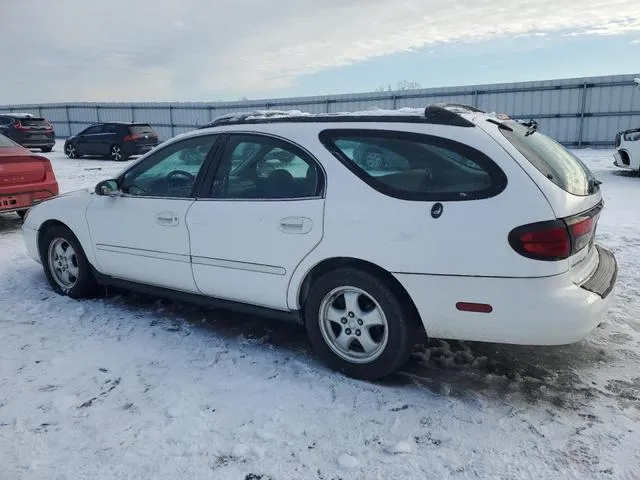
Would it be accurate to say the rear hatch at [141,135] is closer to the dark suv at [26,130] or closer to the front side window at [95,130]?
the front side window at [95,130]

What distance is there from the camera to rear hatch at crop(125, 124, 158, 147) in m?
19.2

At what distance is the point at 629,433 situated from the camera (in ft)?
8.63

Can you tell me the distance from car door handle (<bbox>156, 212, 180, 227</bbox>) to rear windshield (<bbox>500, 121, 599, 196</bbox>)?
2.32 m

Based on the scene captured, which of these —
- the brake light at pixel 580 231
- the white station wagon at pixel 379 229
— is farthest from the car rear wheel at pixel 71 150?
the brake light at pixel 580 231

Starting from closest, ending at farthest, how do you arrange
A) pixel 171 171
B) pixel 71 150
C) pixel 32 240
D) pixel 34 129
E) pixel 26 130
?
pixel 171 171
pixel 32 240
pixel 71 150
pixel 26 130
pixel 34 129

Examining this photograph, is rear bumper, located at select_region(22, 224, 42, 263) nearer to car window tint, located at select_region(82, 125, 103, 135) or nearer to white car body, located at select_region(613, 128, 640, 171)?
white car body, located at select_region(613, 128, 640, 171)

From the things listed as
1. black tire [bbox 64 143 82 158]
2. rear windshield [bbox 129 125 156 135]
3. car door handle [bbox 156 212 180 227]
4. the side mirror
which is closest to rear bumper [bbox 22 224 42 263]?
the side mirror

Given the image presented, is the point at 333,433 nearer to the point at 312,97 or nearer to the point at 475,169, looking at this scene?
the point at 475,169

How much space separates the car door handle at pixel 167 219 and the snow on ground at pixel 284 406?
83 centimetres

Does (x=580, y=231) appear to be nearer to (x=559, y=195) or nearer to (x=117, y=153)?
(x=559, y=195)

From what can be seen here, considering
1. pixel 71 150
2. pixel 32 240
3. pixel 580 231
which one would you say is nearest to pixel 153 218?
pixel 32 240

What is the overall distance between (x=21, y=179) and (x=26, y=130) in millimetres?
15352

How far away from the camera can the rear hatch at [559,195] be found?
2.70 meters

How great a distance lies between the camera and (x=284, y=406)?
2.96 meters
